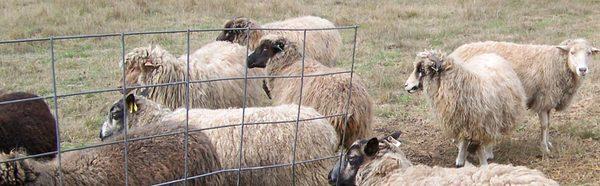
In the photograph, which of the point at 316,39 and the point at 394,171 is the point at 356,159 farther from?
the point at 316,39

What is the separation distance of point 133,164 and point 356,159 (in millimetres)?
1790

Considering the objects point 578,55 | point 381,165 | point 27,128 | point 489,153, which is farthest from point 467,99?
point 27,128

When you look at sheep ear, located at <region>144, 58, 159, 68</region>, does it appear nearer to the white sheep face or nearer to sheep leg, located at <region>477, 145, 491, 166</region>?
the white sheep face

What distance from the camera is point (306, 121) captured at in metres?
5.56

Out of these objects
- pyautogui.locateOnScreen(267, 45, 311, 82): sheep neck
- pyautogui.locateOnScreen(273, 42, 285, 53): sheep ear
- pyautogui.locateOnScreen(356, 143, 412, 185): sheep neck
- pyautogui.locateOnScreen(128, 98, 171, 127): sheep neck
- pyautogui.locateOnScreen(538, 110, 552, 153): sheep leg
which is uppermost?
pyautogui.locateOnScreen(273, 42, 285, 53): sheep ear

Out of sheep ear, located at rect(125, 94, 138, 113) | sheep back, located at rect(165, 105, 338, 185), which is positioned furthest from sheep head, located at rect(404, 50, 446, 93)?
sheep ear, located at rect(125, 94, 138, 113)

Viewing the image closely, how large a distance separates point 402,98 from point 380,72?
144cm

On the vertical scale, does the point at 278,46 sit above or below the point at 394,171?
above

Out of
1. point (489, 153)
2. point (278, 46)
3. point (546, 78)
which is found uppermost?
point (278, 46)

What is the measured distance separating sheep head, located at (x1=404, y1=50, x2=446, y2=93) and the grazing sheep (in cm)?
368

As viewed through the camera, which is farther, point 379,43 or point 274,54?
point 379,43

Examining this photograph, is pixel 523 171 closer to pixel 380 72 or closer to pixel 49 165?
pixel 49 165

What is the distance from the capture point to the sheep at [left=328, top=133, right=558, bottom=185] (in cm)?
454

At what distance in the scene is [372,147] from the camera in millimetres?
5207
